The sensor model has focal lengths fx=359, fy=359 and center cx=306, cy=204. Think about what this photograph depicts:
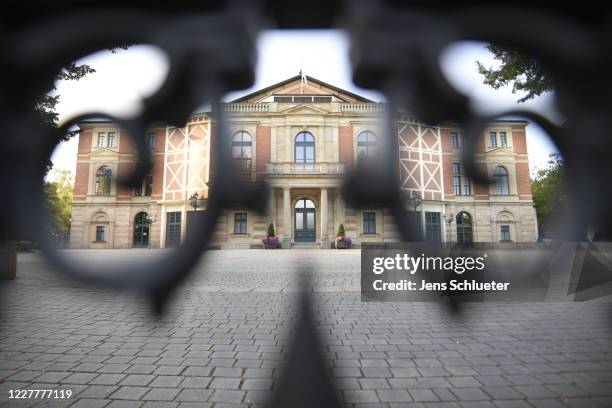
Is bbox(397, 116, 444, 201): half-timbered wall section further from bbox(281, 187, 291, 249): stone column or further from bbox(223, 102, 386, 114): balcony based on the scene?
bbox(281, 187, 291, 249): stone column

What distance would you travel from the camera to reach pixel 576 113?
67cm

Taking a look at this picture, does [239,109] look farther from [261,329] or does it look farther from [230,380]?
[261,329]

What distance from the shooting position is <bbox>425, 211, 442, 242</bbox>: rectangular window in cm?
67

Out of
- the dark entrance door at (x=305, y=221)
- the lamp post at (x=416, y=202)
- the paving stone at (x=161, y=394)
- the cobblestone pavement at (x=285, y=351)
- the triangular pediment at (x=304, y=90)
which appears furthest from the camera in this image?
the paving stone at (x=161, y=394)

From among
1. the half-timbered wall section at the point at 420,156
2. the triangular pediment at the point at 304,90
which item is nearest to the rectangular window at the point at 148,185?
the triangular pediment at the point at 304,90

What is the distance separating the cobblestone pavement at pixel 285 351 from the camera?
263 centimetres

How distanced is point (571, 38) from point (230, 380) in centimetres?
328

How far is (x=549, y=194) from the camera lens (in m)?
0.75

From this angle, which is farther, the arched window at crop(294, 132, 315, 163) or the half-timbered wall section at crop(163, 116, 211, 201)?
the arched window at crop(294, 132, 315, 163)

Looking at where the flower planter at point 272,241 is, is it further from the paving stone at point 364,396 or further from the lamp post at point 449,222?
the paving stone at point 364,396

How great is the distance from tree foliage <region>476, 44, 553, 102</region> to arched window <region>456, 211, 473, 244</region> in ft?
0.84

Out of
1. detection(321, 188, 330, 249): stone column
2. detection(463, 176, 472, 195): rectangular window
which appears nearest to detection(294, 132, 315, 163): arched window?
detection(321, 188, 330, 249): stone column

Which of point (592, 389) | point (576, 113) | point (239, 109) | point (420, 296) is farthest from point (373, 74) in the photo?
point (592, 389)

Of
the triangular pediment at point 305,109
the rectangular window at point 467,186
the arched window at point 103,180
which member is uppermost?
the triangular pediment at point 305,109
